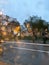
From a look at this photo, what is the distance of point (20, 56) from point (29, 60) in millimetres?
712

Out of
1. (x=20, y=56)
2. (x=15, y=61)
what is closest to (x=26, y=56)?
(x=20, y=56)

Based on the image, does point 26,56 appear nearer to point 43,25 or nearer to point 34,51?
point 34,51

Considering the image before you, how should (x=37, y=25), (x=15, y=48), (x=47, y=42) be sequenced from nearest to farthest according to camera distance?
(x=47, y=42) < (x=37, y=25) < (x=15, y=48)

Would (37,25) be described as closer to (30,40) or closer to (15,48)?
(30,40)

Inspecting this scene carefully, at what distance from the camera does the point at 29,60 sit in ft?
30.1

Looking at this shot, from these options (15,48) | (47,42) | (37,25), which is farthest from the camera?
(15,48)

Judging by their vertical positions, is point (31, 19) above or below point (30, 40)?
above

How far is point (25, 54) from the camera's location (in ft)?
32.7

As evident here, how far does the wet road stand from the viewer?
8.95 meters

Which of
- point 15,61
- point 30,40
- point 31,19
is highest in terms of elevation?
point 31,19

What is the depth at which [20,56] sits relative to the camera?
9828 millimetres

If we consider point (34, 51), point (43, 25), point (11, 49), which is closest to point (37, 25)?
point (43, 25)

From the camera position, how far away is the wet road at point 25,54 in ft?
29.4

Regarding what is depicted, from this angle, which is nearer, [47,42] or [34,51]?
[47,42]
